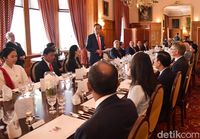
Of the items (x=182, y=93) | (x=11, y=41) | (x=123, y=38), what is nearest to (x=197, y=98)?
(x=182, y=93)

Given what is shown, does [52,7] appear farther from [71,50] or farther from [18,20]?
[71,50]

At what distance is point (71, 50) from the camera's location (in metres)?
4.96

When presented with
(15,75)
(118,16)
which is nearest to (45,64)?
(15,75)

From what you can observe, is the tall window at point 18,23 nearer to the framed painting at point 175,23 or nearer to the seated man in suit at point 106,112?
the seated man in suit at point 106,112

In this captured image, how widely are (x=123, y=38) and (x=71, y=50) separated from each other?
786cm

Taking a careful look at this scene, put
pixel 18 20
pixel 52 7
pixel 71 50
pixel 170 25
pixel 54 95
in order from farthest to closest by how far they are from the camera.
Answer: pixel 170 25 → pixel 52 7 → pixel 18 20 → pixel 71 50 → pixel 54 95

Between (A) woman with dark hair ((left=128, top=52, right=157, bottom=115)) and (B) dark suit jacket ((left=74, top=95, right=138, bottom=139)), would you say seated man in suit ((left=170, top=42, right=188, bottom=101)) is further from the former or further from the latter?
(B) dark suit jacket ((left=74, top=95, right=138, bottom=139))

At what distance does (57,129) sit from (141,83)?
3.24ft

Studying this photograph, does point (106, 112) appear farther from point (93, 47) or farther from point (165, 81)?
point (93, 47)

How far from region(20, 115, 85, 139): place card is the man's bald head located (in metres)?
0.48

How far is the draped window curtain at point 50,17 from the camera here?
7.80 metres

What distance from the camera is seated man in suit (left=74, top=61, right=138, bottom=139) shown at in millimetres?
1347

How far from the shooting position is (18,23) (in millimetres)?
7281

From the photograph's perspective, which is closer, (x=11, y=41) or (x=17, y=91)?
(x=17, y=91)
